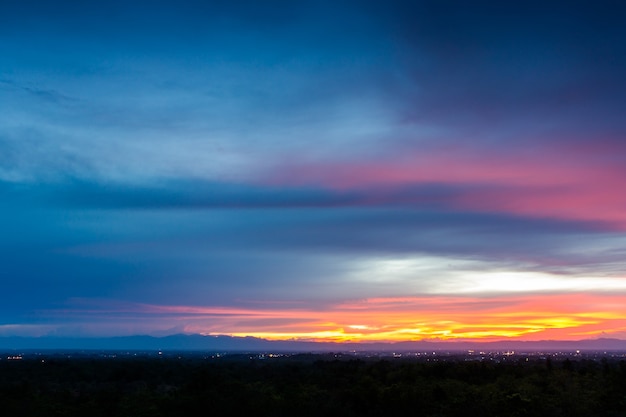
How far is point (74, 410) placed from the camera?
43656mm

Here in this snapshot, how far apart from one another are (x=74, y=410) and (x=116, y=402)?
438 cm

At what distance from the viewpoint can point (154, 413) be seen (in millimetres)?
42406

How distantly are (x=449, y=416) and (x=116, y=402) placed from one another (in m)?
22.8

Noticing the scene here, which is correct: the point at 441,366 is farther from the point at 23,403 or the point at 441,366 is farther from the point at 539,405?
the point at 23,403

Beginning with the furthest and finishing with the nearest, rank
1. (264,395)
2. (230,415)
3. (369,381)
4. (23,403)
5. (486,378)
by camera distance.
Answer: (486,378) < (369,381) < (264,395) < (23,403) < (230,415)

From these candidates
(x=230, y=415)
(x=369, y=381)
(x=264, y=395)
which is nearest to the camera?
(x=230, y=415)

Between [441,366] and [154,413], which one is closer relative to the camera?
[154,413]

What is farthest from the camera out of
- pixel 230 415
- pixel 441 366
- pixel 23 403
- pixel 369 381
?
pixel 441 366

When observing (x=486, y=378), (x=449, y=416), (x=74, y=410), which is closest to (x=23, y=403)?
(x=74, y=410)

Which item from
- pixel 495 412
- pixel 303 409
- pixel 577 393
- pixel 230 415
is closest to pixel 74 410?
pixel 230 415

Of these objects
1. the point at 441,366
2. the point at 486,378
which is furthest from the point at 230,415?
the point at 441,366

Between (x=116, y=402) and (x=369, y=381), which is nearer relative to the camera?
(x=116, y=402)

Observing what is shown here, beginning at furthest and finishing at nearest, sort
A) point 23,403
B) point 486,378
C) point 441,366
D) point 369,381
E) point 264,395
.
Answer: point 441,366 → point 486,378 → point 369,381 → point 264,395 → point 23,403

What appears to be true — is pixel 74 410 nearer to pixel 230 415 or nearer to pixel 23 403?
pixel 23 403
